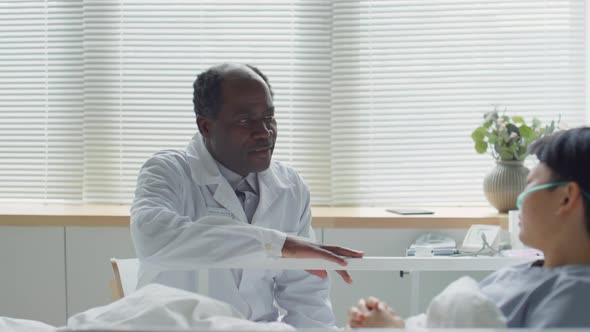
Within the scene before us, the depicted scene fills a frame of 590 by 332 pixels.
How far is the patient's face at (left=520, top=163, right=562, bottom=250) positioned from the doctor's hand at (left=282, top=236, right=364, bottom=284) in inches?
18.1

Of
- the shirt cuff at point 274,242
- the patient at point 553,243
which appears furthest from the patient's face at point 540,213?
the shirt cuff at point 274,242

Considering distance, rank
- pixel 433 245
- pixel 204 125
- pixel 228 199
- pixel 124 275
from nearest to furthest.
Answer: pixel 124 275, pixel 228 199, pixel 204 125, pixel 433 245

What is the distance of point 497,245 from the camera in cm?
282

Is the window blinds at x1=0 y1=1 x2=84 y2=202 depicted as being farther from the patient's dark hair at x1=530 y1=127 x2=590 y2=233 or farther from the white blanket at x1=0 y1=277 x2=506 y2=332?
the patient's dark hair at x1=530 y1=127 x2=590 y2=233

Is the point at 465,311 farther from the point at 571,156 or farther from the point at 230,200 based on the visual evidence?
the point at 230,200

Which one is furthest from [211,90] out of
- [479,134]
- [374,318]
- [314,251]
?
[479,134]

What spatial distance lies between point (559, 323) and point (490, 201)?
186 cm

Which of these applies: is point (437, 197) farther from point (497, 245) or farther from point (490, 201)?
point (497, 245)

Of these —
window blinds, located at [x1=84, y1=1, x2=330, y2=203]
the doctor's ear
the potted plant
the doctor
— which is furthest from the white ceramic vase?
the doctor's ear

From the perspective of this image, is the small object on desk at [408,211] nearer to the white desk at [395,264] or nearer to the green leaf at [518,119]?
the green leaf at [518,119]

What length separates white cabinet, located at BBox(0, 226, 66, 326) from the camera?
310 centimetres

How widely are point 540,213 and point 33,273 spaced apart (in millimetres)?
2229

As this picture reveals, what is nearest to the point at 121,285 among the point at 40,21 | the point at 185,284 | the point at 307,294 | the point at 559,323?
the point at 185,284

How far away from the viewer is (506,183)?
3.09 metres
